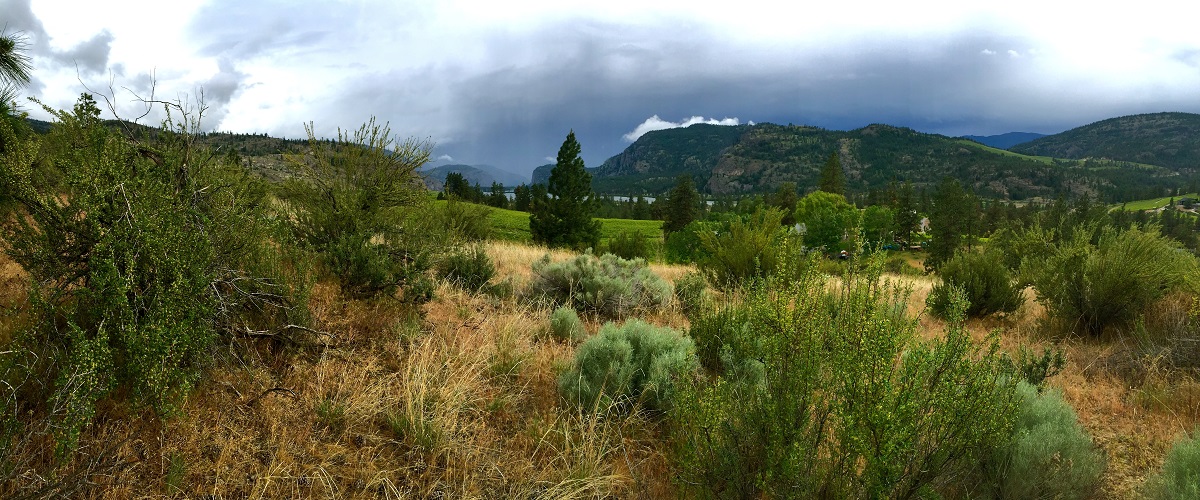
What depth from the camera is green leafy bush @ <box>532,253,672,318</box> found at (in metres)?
6.28

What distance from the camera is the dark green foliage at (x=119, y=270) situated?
2506 millimetres

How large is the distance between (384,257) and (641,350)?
105 inches

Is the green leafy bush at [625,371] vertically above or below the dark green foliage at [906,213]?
above

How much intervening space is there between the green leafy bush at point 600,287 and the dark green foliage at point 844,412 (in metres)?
3.54

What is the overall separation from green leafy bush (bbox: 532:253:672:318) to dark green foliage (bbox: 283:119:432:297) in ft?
5.87

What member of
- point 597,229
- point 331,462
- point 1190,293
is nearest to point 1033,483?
point 331,462

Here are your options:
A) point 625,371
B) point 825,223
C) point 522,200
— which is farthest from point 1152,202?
point 625,371

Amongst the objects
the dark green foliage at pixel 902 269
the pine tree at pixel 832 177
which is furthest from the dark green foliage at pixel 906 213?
the dark green foliage at pixel 902 269

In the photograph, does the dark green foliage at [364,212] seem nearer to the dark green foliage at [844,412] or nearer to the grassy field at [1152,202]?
the dark green foliage at [844,412]

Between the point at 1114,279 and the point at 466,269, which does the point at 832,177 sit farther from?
the point at 466,269

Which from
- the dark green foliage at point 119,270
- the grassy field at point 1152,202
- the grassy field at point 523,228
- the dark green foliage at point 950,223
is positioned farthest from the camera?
the grassy field at point 1152,202

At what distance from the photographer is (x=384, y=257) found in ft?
15.7

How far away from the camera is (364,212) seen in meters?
5.69

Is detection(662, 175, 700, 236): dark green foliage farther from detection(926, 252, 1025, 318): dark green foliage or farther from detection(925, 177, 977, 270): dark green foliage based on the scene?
detection(926, 252, 1025, 318): dark green foliage
